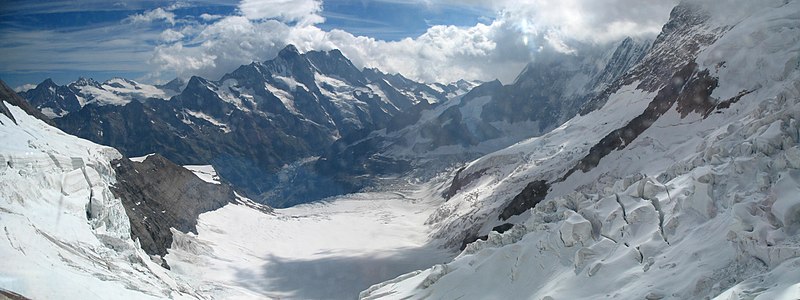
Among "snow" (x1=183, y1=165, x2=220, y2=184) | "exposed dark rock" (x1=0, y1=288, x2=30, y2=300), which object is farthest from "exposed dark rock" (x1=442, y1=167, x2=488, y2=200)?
"exposed dark rock" (x1=0, y1=288, x2=30, y2=300)

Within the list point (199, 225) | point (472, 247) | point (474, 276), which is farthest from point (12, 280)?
point (199, 225)

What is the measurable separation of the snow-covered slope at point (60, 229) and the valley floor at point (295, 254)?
13712 mm

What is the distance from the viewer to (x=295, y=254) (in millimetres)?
98812

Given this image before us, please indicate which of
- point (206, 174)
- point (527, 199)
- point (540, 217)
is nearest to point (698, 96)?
point (527, 199)

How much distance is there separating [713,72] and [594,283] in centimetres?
5882

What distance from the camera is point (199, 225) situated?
319ft

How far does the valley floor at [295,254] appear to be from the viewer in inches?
2921

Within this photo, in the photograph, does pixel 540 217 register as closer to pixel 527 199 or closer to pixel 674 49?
pixel 527 199

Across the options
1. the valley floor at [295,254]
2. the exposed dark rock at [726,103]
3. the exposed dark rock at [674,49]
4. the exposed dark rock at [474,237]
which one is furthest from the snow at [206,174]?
the exposed dark rock at [726,103]

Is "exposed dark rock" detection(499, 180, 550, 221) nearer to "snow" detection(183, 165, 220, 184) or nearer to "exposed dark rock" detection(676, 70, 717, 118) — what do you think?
"exposed dark rock" detection(676, 70, 717, 118)

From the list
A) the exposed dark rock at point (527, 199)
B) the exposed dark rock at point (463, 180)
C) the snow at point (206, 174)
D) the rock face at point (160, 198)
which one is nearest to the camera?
the rock face at point (160, 198)

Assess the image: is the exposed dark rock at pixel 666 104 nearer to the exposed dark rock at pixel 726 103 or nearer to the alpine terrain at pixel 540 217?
the alpine terrain at pixel 540 217

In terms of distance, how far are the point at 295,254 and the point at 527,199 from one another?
132 feet

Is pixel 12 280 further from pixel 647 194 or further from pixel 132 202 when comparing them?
pixel 132 202
